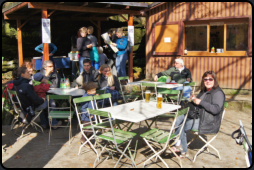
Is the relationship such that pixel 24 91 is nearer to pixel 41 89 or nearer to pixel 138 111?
pixel 41 89

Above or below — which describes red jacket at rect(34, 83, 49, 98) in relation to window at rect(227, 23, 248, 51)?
below

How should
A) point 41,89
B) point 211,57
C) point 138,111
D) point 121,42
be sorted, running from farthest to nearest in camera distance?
1. point 211,57
2. point 121,42
3. point 41,89
4. point 138,111

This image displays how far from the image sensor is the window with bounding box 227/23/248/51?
375 inches

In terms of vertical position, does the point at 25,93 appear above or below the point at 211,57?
below

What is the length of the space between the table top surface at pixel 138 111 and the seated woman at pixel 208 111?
14.9 inches

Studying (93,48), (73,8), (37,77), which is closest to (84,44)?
(93,48)

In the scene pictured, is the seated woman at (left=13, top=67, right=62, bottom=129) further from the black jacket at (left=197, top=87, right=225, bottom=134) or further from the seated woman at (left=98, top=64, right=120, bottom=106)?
the black jacket at (left=197, top=87, right=225, bottom=134)

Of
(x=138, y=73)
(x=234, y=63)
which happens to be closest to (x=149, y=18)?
(x=138, y=73)

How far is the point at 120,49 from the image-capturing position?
946cm

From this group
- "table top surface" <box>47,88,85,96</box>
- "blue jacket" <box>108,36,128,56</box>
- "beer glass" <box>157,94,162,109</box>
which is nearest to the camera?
"beer glass" <box>157,94,162,109</box>

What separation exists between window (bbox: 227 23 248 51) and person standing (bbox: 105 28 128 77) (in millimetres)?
3428

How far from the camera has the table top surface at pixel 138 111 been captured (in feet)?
13.9

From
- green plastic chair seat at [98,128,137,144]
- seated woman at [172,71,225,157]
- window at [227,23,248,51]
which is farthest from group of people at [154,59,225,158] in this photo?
window at [227,23,248,51]

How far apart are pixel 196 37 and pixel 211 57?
0.90m
